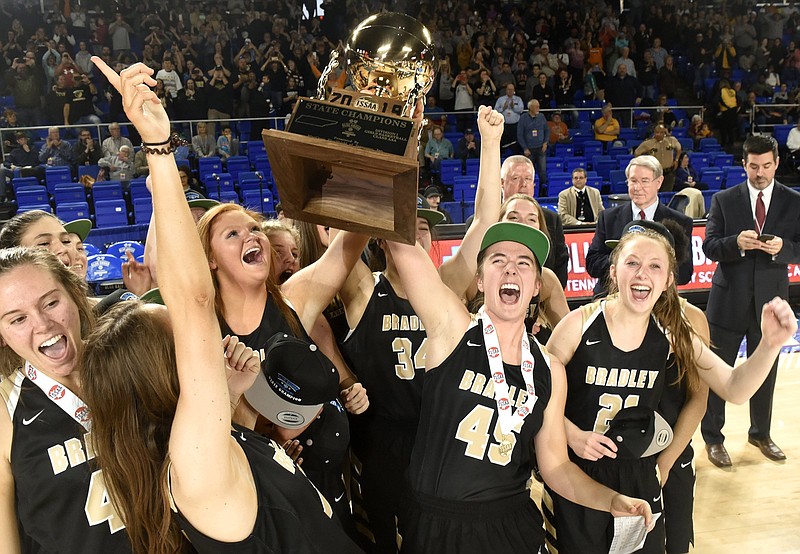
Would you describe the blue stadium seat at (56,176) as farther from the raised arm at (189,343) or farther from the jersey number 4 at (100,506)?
the raised arm at (189,343)

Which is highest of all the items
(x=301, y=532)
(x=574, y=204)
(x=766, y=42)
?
(x=766, y=42)

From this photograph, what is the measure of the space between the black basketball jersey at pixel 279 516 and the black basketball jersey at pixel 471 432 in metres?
0.52

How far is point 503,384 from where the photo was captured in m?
2.21

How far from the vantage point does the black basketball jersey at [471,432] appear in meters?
2.21

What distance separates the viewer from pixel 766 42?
14.9 metres

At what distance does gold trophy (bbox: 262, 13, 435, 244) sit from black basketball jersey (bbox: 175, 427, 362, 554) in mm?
626

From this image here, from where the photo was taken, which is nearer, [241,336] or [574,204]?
[241,336]

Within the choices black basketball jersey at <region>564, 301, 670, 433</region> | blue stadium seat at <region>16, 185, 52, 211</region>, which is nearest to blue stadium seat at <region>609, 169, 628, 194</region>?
blue stadium seat at <region>16, 185, 52, 211</region>

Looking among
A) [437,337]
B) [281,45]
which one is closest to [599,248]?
[437,337]

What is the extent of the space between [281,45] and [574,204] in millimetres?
7298

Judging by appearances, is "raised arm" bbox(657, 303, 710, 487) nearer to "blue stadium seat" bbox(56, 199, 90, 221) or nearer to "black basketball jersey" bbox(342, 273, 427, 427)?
"black basketball jersey" bbox(342, 273, 427, 427)

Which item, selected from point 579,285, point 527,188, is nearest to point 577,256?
point 579,285

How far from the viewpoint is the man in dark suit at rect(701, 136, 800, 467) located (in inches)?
177

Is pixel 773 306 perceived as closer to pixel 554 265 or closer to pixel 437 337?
pixel 437 337
